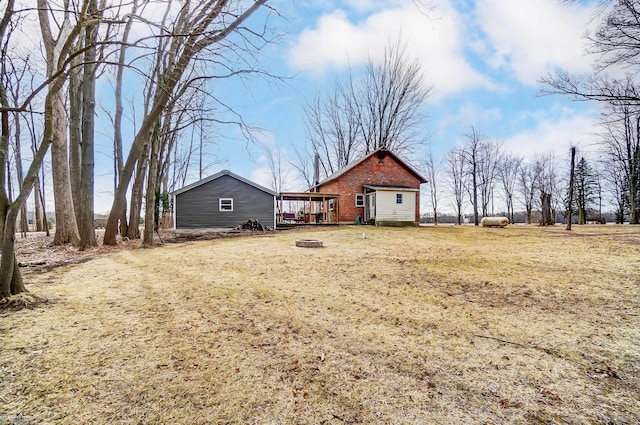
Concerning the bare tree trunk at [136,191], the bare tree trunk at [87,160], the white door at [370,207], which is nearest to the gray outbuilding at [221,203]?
the bare tree trunk at [136,191]

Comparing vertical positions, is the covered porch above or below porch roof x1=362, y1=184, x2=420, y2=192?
below

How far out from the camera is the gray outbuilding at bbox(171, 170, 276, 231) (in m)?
17.7

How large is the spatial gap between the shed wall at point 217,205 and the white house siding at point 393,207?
23.4ft

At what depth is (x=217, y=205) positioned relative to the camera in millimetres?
18203

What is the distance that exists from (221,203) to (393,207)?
1125 centimetres

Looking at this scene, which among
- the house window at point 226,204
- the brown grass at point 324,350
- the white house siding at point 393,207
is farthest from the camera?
the white house siding at point 393,207

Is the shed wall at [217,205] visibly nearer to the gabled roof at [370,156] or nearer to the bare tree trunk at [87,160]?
the gabled roof at [370,156]

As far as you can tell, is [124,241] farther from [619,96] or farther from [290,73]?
[619,96]

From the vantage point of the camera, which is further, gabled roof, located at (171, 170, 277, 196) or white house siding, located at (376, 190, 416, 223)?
white house siding, located at (376, 190, 416, 223)

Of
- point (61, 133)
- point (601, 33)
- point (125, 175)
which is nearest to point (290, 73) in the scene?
point (125, 175)

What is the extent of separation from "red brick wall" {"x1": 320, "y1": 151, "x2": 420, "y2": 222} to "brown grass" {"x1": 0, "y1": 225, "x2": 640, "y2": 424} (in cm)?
1587

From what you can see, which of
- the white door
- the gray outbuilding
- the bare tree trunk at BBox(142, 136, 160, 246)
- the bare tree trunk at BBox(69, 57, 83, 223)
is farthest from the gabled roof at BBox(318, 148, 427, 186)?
the bare tree trunk at BBox(69, 57, 83, 223)

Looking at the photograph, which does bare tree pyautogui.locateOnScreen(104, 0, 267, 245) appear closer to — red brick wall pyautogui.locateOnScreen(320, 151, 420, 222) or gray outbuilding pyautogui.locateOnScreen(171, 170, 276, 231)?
gray outbuilding pyautogui.locateOnScreen(171, 170, 276, 231)

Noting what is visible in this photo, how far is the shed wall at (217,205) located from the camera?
58.2 ft
